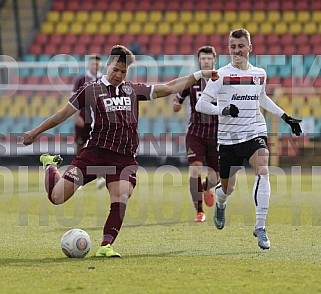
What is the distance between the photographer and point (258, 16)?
2720 centimetres

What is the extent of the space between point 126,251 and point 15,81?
17.3 metres

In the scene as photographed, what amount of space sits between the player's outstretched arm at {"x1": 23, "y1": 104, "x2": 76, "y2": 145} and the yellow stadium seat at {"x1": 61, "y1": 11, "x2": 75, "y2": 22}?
66.7 feet

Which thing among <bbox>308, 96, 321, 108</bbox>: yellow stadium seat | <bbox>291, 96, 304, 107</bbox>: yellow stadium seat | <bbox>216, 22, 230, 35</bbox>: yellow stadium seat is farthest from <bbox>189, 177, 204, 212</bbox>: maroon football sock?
<bbox>216, 22, 230, 35</bbox>: yellow stadium seat

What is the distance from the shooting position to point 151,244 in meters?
9.20

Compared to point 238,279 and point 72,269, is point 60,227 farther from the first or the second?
point 238,279

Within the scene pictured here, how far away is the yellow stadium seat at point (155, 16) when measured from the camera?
2773 centimetres

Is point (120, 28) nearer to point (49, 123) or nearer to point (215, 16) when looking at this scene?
point (215, 16)

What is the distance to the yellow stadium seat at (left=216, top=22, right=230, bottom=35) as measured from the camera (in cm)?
2672

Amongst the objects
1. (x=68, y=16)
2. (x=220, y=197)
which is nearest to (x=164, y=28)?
(x=68, y=16)

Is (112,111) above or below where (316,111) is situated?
above

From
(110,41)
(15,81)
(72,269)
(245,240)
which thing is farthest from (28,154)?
(72,269)

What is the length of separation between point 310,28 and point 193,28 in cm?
357

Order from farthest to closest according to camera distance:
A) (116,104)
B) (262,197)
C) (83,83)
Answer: (83,83) → (262,197) → (116,104)

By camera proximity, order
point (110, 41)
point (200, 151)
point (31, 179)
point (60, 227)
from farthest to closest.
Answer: point (110, 41) < point (31, 179) < point (200, 151) < point (60, 227)
